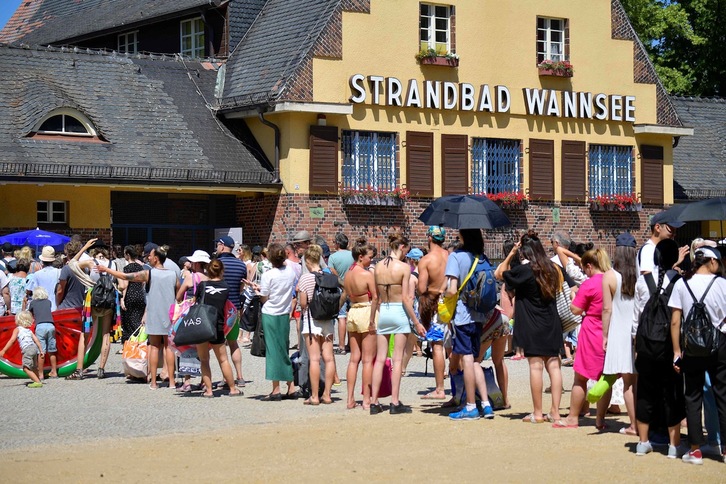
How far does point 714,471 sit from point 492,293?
3.62 meters

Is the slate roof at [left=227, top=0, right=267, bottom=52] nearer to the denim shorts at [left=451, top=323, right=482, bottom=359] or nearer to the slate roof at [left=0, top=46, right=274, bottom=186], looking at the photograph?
the slate roof at [left=0, top=46, right=274, bottom=186]

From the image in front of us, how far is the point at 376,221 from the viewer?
30812mm

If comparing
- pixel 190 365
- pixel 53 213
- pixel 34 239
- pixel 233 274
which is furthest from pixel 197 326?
pixel 53 213

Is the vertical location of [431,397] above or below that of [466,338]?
below

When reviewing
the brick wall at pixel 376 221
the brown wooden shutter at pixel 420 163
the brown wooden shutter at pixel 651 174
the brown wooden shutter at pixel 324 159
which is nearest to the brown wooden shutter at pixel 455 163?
the brown wooden shutter at pixel 420 163

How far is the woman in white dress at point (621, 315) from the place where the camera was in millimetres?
12328

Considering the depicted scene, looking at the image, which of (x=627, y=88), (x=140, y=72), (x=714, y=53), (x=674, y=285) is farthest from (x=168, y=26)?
(x=674, y=285)

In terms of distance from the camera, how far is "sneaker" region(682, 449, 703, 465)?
11078 mm

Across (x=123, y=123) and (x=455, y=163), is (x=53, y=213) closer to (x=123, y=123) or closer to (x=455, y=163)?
(x=123, y=123)

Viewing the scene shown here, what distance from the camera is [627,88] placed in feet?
112

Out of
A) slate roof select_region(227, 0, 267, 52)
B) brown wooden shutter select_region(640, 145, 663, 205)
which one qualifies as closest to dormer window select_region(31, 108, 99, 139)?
slate roof select_region(227, 0, 267, 52)

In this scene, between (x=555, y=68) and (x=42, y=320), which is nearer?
(x=42, y=320)

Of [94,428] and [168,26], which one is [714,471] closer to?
[94,428]

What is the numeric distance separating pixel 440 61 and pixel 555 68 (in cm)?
334
